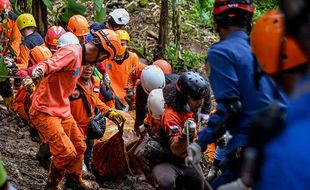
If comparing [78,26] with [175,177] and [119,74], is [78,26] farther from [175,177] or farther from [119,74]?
[175,177]

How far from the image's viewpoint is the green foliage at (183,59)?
1221 centimetres

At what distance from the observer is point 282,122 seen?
170 centimetres

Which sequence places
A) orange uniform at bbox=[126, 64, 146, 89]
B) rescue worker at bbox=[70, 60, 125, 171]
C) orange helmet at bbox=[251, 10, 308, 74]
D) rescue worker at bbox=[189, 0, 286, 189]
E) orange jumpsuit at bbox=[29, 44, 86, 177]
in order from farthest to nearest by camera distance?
orange uniform at bbox=[126, 64, 146, 89] < rescue worker at bbox=[70, 60, 125, 171] < orange jumpsuit at bbox=[29, 44, 86, 177] < rescue worker at bbox=[189, 0, 286, 189] < orange helmet at bbox=[251, 10, 308, 74]

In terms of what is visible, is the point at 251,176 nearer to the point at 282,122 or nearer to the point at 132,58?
the point at 282,122

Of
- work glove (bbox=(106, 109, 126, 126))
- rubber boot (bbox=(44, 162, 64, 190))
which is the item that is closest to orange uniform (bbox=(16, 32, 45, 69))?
work glove (bbox=(106, 109, 126, 126))

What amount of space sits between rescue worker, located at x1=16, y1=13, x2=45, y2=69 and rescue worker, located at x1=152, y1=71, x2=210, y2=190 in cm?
313

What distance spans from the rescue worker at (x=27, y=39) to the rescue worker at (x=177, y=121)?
3.13 m

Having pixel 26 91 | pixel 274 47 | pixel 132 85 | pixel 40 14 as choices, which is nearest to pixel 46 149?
pixel 26 91

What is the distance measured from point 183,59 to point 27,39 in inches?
174

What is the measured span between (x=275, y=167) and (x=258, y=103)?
2.47m

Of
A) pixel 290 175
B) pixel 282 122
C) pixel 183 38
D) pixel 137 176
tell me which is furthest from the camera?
pixel 183 38

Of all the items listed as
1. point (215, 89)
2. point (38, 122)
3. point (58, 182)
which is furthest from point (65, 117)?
point (215, 89)

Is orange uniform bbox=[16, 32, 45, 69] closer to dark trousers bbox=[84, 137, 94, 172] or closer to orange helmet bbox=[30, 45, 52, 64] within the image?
orange helmet bbox=[30, 45, 52, 64]

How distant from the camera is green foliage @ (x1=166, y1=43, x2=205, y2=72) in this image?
1221cm
